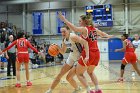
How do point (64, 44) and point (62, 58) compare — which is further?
point (62, 58)

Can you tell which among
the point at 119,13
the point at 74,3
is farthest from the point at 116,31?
the point at 74,3

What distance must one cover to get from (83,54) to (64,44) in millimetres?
753

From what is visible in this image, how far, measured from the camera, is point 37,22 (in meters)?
34.2

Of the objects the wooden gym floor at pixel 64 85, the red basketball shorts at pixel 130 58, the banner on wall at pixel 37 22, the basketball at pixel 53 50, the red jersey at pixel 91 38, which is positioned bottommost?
the wooden gym floor at pixel 64 85

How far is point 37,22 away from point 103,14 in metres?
7.94

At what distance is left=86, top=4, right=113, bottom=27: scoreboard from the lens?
99.8 feet

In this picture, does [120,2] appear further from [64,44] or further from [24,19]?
[64,44]

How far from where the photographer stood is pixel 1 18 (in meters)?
34.9

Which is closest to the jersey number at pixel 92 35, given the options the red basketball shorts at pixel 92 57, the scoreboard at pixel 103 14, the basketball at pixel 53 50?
the red basketball shorts at pixel 92 57

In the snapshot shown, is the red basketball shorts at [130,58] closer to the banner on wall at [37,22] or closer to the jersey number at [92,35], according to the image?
the jersey number at [92,35]

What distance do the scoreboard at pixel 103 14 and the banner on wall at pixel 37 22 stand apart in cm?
621

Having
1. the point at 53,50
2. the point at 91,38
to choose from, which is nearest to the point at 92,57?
the point at 91,38

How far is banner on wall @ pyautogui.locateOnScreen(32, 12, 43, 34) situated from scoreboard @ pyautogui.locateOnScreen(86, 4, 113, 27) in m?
6.21

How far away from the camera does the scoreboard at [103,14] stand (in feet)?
99.8
